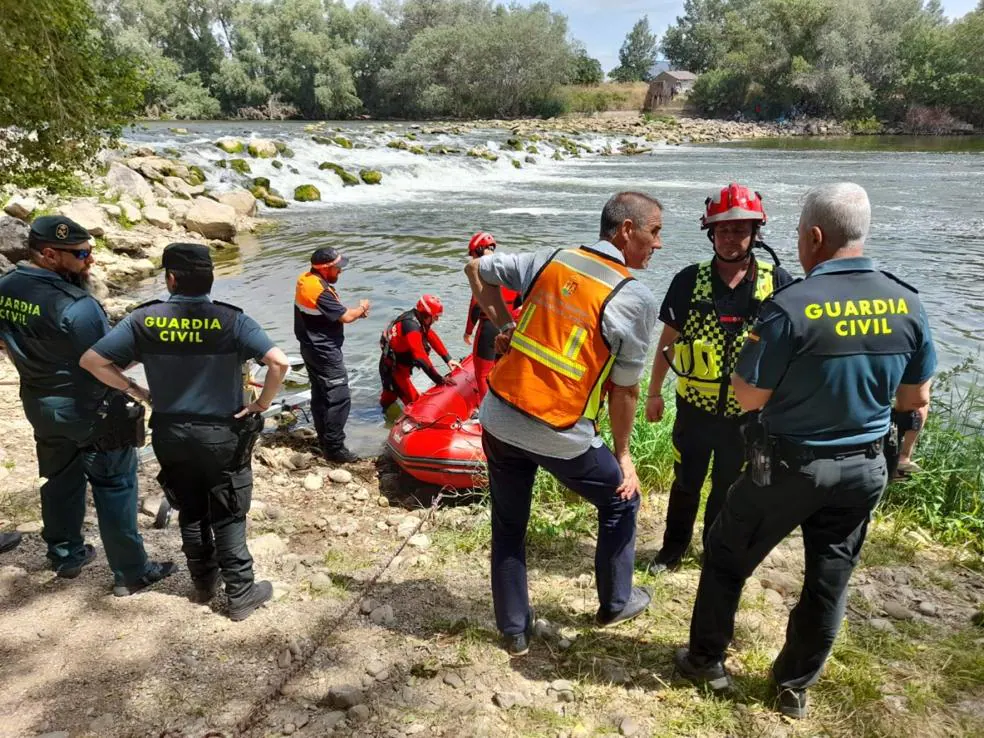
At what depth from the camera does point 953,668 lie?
2.90 m

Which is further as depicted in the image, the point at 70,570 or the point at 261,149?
the point at 261,149

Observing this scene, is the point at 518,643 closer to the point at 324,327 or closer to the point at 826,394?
the point at 826,394

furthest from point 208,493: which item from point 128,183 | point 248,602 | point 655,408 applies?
point 128,183

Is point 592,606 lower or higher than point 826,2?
lower

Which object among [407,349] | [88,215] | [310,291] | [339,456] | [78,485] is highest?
[310,291]

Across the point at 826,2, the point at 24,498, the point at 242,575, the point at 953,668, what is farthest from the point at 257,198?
the point at 826,2

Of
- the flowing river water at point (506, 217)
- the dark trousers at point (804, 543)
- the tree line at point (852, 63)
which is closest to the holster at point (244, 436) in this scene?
the dark trousers at point (804, 543)

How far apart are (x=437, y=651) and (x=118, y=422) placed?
1.86m

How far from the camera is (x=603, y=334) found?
253 cm

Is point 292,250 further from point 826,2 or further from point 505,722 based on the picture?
point 826,2

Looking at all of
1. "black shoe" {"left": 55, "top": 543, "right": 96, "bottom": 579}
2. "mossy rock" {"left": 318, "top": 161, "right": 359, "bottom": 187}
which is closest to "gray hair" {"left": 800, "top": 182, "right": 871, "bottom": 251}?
"black shoe" {"left": 55, "top": 543, "right": 96, "bottom": 579}

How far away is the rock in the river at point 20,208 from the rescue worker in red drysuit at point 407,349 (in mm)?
9663

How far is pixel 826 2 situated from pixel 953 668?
223 ft

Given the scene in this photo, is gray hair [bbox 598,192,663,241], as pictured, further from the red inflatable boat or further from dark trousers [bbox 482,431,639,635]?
the red inflatable boat
